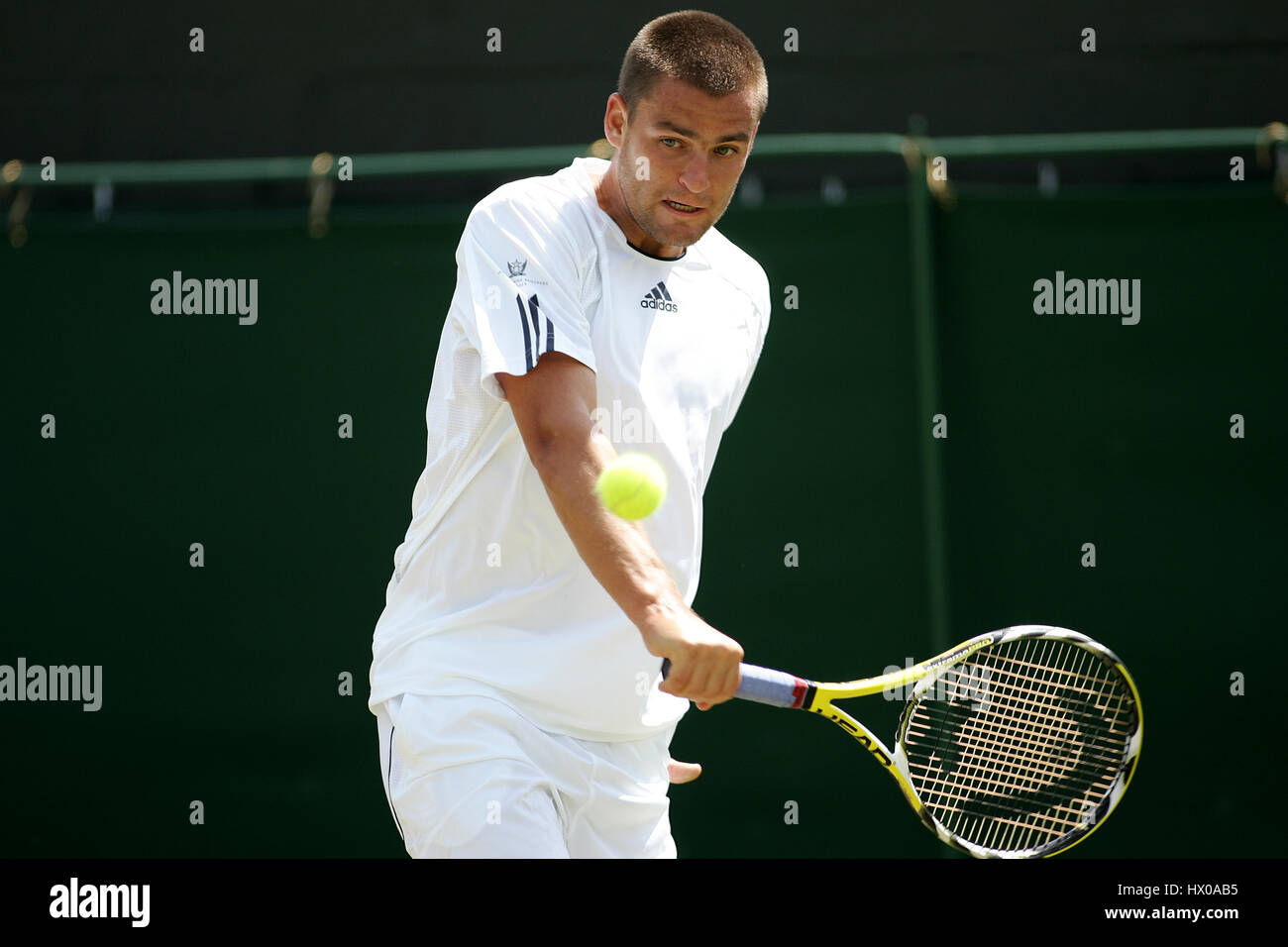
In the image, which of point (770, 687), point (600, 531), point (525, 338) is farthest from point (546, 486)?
point (770, 687)

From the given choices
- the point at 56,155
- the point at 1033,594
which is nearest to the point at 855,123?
the point at 1033,594

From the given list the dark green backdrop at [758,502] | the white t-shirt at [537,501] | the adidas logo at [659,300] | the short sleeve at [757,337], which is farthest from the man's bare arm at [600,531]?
the dark green backdrop at [758,502]

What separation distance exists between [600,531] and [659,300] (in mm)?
598

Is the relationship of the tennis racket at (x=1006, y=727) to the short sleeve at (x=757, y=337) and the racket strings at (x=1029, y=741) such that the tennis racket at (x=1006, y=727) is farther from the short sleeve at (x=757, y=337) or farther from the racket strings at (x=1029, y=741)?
the short sleeve at (x=757, y=337)

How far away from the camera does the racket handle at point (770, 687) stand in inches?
112

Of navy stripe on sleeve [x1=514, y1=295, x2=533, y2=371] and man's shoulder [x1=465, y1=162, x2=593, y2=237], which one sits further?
man's shoulder [x1=465, y1=162, x2=593, y2=237]

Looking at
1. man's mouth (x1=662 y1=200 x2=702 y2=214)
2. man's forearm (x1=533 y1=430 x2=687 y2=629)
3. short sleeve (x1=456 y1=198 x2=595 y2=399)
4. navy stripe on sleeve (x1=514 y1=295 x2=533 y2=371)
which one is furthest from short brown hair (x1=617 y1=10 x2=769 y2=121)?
man's forearm (x1=533 y1=430 x2=687 y2=629)

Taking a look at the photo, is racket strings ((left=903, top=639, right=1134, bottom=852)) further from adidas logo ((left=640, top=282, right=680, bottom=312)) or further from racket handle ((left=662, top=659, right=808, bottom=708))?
adidas logo ((left=640, top=282, right=680, bottom=312))

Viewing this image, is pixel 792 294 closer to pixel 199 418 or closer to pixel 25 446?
pixel 199 418

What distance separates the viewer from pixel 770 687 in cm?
288

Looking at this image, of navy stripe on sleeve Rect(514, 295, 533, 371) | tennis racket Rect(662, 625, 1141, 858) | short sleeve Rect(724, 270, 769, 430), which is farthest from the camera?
short sleeve Rect(724, 270, 769, 430)

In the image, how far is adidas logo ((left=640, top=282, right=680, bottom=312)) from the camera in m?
3.14

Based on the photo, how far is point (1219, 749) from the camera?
533 centimetres

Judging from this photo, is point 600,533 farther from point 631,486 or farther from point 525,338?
point 525,338
